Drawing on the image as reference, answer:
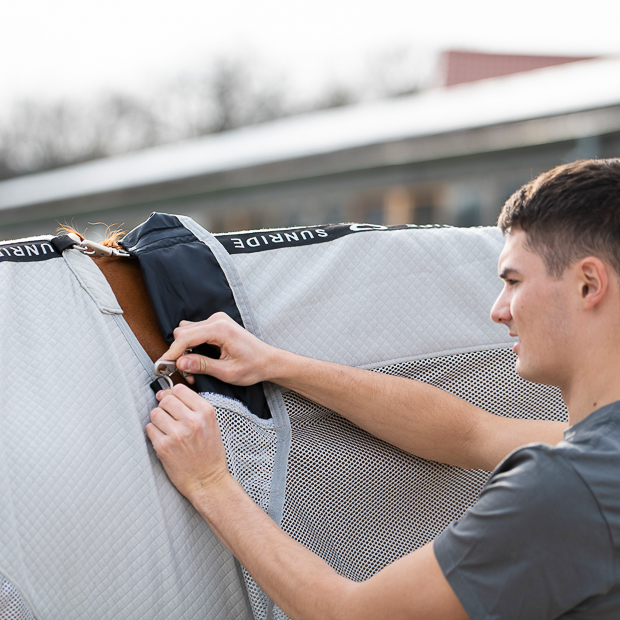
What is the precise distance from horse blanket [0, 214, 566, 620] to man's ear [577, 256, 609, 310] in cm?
64

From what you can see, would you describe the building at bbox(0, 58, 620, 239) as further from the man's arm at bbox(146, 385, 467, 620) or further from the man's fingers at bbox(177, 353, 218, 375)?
the man's arm at bbox(146, 385, 467, 620)

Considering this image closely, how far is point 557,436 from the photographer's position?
1.50 m

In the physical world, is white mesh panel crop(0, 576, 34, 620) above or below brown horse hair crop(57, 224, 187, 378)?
below

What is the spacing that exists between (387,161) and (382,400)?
502 cm

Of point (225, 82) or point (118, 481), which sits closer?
point (118, 481)

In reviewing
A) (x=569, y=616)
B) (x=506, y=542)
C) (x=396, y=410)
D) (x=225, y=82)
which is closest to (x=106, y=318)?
(x=396, y=410)

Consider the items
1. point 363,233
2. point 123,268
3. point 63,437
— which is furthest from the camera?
point 363,233

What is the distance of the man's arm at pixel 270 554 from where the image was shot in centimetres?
100

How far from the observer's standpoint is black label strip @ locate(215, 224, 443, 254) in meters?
1.59

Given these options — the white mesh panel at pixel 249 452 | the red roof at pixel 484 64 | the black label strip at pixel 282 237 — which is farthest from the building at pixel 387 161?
the red roof at pixel 484 64

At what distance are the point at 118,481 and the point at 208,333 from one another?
35 cm

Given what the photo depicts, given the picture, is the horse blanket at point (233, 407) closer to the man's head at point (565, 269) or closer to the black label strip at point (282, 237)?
the black label strip at point (282, 237)

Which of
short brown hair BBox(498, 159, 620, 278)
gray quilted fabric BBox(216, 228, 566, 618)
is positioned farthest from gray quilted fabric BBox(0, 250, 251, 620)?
short brown hair BBox(498, 159, 620, 278)

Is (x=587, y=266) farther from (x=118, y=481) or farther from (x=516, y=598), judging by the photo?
(x=118, y=481)
